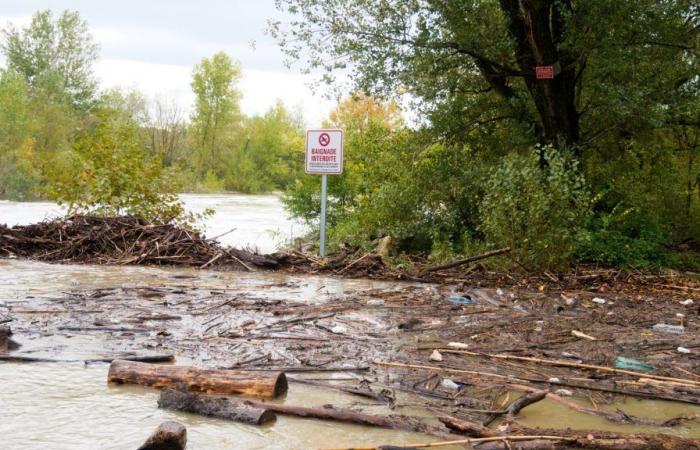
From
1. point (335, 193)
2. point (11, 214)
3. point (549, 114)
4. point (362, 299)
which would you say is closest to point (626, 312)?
point (362, 299)

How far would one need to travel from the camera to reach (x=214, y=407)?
4195 millimetres

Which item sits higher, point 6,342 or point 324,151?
point 324,151

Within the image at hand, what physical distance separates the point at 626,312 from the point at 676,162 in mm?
9925

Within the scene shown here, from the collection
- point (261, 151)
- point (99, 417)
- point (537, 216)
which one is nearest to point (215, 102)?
point (261, 151)

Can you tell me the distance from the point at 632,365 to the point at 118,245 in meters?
10.4

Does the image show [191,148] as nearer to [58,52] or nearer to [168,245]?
[58,52]

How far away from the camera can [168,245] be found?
13273 millimetres

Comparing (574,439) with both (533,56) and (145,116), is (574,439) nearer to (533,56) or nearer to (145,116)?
(533,56)

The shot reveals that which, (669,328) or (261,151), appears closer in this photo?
(669,328)

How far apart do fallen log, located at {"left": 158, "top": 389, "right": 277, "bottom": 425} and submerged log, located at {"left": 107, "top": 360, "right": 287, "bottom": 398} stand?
26cm

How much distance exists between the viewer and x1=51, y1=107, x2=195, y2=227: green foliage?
49.5 feet

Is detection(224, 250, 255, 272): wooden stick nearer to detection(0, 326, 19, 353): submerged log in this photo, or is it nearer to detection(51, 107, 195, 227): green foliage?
detection(51, 107, 195, 227): green foliage

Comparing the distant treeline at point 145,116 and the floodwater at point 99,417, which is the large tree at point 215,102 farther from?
the floodwater at point 99,417

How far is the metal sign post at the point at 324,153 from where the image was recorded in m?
13.6
